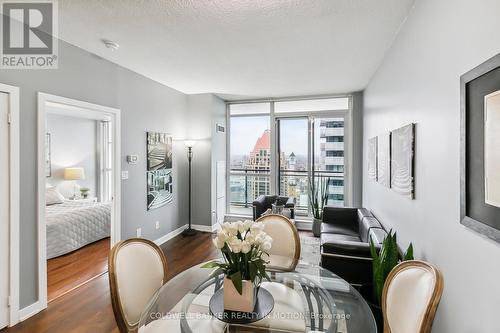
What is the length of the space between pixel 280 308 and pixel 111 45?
3.03 meters

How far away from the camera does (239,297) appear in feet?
4.69

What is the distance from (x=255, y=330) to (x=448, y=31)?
81.0 inches

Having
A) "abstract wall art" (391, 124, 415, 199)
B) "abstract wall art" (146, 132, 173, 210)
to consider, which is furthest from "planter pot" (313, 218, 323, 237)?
"abstract wall art" (146, 132, 173, 210)

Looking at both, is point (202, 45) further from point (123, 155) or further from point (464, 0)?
point (464, 0)

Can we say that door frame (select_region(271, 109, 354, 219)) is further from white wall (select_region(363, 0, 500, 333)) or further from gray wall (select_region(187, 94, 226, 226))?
white wall (select_region(363, 0, 500, 333))

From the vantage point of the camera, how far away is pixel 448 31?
58.8 inches

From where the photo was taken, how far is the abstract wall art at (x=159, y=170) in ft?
13.4

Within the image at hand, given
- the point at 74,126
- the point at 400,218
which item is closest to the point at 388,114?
the point at 400,218

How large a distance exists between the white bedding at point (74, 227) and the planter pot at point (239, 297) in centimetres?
341

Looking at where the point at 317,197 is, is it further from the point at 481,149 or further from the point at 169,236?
the point at 481,149

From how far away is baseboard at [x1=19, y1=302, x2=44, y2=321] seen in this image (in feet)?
7.64

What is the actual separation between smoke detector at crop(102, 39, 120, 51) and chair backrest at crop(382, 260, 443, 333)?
3.28 m

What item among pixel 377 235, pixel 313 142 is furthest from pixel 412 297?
pixel 313 142

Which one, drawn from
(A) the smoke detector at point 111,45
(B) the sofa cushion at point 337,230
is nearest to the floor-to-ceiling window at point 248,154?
(B) the sofa cushion at point 337,230
